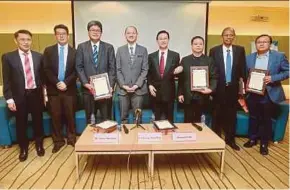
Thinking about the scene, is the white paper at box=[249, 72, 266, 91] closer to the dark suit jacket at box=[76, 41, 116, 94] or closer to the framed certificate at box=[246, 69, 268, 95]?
the framed certificate at box=[246, 69, 268, 95]

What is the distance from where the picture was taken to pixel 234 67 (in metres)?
3.04

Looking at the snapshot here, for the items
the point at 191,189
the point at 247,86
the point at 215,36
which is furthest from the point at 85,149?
the point at 215,36

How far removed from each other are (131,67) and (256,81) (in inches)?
57.3

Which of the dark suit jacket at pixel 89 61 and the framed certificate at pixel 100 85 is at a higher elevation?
the dark suit jacket at pixel 89 61

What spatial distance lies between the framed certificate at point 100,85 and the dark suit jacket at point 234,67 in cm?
130

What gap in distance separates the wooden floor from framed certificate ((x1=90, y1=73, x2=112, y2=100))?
0.71m

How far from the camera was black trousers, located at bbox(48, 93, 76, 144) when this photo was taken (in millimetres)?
3084

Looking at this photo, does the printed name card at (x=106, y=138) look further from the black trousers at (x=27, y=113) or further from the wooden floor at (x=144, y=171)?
the black trousers at (x=27, y=113)

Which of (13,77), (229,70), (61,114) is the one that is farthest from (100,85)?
(229,70)

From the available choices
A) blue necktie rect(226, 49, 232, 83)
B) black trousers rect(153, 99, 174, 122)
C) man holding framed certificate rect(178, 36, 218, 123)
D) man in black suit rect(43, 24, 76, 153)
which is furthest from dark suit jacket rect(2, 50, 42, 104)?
blue necktie rect(226, 49, 232, 83)

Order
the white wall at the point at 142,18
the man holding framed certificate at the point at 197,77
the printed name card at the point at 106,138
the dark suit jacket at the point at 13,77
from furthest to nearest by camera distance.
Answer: the white wall at the point at 142,18 → the man holding framed certificate at the point at 197,77 → the dark suit jacket at the point at 13,77 → the printed name card at the point at 106,138

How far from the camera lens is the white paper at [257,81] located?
2.97 metres

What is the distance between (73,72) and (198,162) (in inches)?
69.0

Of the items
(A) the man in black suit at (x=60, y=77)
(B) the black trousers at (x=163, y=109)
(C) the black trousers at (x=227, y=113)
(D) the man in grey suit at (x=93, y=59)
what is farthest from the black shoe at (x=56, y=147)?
(C) the black trousers at (x=227, y=113)
